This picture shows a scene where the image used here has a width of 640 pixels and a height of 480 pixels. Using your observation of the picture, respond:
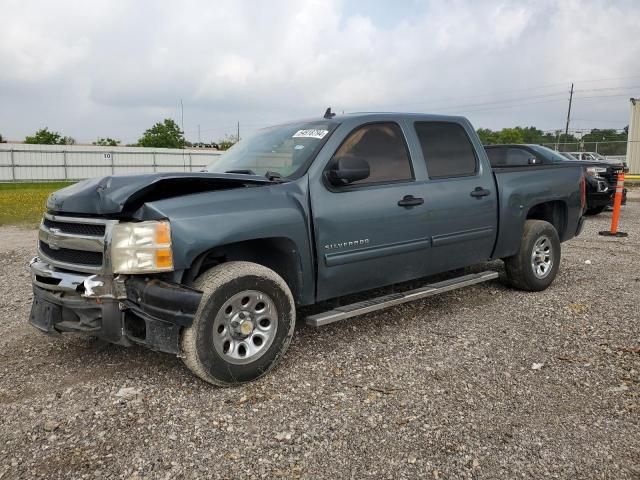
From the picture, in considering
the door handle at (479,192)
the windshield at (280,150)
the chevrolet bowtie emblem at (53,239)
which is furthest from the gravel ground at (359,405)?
the windshield at (280,150)

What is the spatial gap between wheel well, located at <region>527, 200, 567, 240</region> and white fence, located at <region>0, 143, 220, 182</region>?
25052 mm

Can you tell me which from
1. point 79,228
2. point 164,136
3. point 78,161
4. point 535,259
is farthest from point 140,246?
point 164,136

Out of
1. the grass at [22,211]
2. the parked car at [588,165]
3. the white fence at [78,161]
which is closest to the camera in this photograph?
the parked car at [588,165]

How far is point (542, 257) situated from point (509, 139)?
2362 inches

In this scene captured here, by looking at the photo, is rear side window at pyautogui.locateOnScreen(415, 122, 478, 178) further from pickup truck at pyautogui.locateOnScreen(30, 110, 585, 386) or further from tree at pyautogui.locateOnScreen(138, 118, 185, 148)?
tree at pyautogui.locateOnScreen(138, 118, 185, 148)

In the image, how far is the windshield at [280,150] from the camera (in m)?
4.20

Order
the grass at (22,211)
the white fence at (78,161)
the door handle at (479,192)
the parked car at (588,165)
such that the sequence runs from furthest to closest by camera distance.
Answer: the white fence at (78,161) → the grass at (22,211) → the parked car at (588,165) → the door handle at (479,192)

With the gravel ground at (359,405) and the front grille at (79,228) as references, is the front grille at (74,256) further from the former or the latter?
the gravel ground at (359,405)

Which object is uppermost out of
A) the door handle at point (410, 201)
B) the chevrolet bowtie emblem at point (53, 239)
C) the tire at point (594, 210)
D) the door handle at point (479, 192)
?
the door handle at point (479, 192)

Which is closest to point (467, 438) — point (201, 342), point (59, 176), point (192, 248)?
point (201, 342)

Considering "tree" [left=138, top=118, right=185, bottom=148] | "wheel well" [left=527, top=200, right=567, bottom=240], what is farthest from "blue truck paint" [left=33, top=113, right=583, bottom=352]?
"tree" [left=138, top=118, right=185, bottom=148]

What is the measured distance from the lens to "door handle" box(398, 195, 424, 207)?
4.45 metres

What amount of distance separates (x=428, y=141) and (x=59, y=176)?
31.8m

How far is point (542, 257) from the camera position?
598 cm
